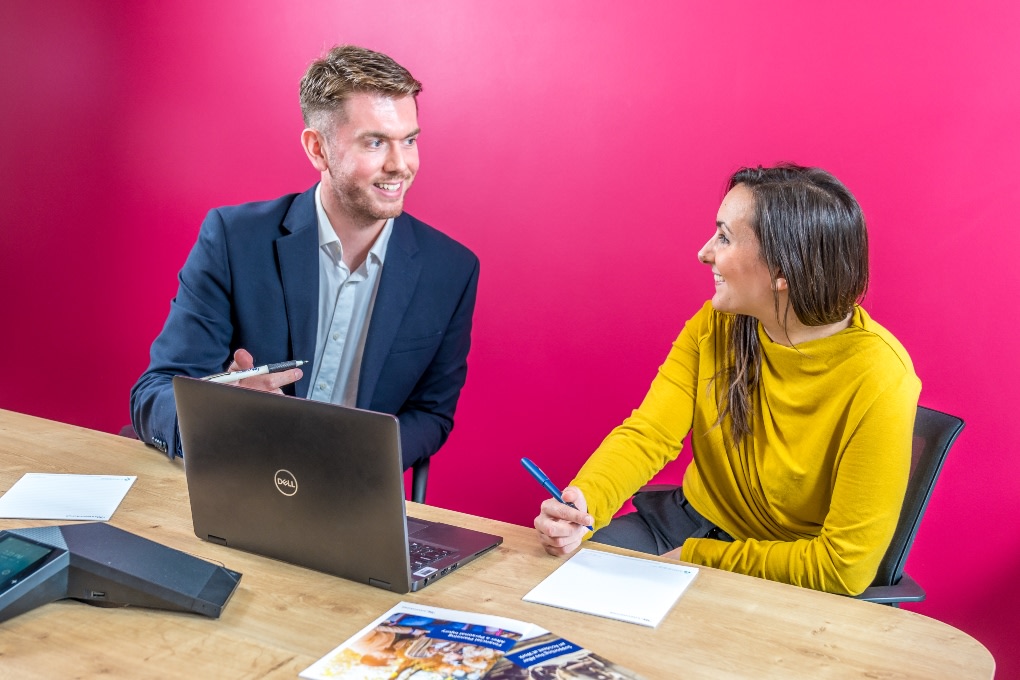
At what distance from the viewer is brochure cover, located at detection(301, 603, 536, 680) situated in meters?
1.19

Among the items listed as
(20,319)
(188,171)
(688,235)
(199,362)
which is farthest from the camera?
(20,319)

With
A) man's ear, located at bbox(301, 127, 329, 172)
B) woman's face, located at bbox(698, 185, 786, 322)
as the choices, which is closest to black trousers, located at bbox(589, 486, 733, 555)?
woman's face, located at bbox(698, 185, 786, 322)

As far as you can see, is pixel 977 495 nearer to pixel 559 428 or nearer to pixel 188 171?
pixel 559 428

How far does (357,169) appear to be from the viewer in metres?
2.31

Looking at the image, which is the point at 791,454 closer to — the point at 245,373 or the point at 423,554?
the point at 423,554

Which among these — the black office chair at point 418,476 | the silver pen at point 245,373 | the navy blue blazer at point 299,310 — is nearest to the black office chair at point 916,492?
the black office chair at point 418,476

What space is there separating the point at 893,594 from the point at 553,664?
83 centimetres

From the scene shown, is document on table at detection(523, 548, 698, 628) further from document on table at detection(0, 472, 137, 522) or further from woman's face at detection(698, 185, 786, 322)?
document on table at detection(0, 472, 137, 522)

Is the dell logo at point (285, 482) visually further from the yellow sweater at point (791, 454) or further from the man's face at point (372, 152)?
the man's face at point (372, 152)

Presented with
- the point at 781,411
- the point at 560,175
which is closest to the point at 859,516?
the point at 781,411

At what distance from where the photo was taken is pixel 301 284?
236cm

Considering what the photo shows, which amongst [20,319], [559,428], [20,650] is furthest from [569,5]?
[20,319]

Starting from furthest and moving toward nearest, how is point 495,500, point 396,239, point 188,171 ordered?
point 188,171, point 495,500, point 396,239

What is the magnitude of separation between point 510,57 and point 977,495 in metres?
1.86
